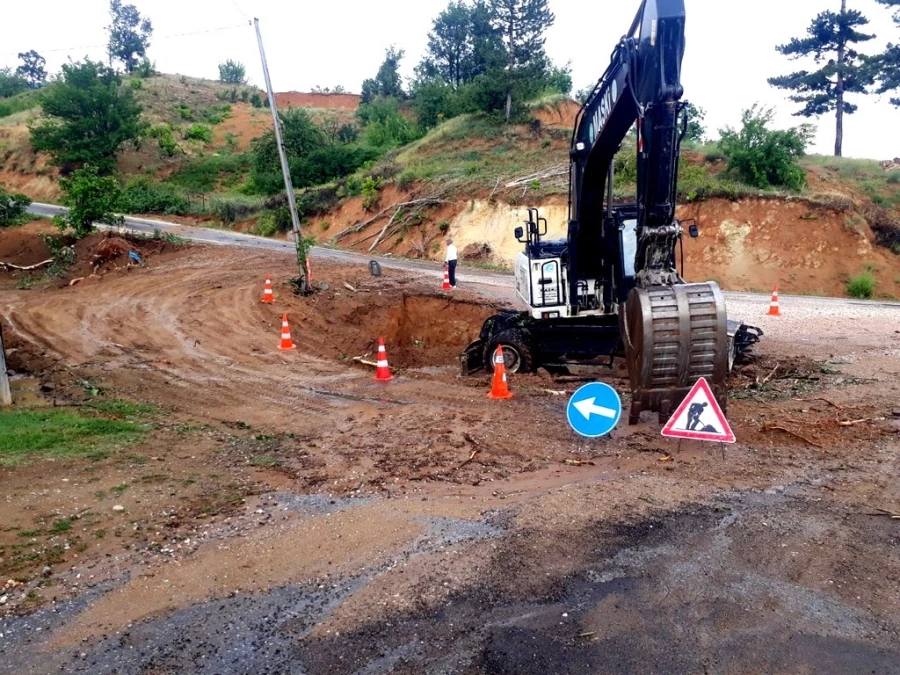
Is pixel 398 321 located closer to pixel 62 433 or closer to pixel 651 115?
pixel 62 433

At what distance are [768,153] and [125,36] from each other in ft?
237

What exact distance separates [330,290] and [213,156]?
130 ft

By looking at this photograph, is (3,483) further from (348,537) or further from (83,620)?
(348,537)

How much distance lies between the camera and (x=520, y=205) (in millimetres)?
29047

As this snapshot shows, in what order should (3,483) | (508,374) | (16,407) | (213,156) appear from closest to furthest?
(3,483), (16,407), (508,374), (213,156)

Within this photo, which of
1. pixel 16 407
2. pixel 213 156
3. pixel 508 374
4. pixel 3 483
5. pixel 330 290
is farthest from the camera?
pixel 213 156

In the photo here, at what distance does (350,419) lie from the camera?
9.35 m

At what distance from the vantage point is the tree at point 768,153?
2784cm

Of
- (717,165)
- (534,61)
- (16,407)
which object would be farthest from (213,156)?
(16,407)

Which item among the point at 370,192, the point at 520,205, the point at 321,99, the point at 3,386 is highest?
the point at 321,99

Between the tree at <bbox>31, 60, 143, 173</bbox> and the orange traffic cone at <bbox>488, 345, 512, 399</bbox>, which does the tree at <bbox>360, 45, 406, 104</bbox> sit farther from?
the orange traffic cone at <bbox>488, 345, 512, 399</bbox>

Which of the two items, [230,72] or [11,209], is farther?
[230,72]

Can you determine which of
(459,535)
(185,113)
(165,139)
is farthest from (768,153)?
(185,113)

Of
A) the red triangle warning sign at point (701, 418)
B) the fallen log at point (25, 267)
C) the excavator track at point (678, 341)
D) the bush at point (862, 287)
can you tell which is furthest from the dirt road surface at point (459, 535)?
the bush at point (862, 287)
